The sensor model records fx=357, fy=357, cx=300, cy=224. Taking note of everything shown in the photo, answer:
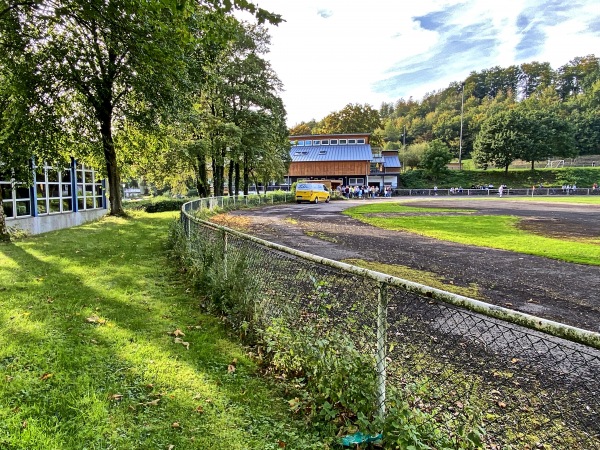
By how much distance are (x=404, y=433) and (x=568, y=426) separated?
148 cm

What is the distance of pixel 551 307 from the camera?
17.5ft

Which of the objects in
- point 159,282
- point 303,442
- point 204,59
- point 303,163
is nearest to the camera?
point 303,442

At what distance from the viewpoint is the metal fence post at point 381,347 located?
2.58 m

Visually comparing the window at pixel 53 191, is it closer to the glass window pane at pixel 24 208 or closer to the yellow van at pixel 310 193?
the glass window pane at pixel 24 208

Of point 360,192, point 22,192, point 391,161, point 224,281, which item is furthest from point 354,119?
point 224,281

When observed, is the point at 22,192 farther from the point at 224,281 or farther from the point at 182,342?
the point at 182,342

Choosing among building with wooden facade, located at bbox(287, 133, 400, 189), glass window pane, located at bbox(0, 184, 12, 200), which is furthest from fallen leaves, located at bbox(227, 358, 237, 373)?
building with wooden facade, located at bbox(287, 133, 400, 189)

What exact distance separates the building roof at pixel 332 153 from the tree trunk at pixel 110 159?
135 feet

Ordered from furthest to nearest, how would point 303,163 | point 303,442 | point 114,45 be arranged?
point 303,163
point 114,45
point 303,442

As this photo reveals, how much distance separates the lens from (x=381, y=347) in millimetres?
2605

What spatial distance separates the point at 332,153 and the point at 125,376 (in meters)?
56.5

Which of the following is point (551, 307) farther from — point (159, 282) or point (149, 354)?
point (159, 282)

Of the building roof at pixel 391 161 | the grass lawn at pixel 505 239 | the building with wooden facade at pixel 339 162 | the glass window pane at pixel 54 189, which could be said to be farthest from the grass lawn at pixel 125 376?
the building roof at pixel 391 161

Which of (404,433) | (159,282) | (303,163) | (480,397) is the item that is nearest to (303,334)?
(404,433)
